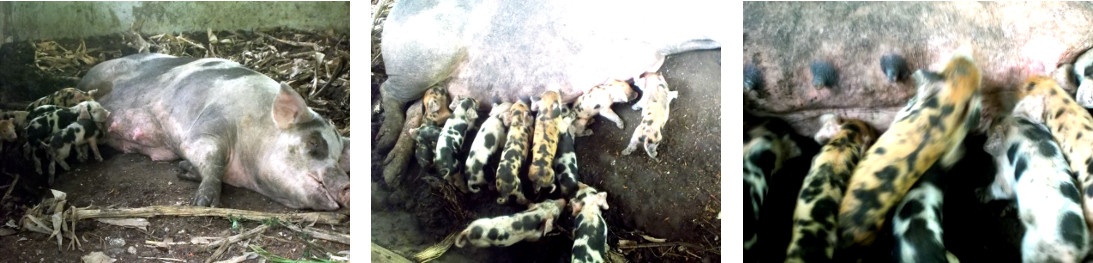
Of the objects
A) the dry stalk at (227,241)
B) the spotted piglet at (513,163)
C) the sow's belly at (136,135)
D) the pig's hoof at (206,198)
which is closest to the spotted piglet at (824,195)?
the spotted piglet at (513,163)

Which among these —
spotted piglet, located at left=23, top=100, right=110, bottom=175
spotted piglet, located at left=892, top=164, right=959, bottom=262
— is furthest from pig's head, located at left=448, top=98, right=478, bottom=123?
spotted piglet, located at left=892, top=164, right=959, bottom=262

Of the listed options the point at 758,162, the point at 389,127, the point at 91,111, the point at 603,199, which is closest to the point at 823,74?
the point at 758,162

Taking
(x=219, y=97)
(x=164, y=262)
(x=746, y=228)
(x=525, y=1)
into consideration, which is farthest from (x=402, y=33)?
(x=746, y=228)

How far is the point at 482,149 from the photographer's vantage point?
2096 mm

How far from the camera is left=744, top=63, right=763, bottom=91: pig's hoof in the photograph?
2.11 metres

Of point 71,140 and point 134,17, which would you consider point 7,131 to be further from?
point 134,17

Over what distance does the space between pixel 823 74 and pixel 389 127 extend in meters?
1.17

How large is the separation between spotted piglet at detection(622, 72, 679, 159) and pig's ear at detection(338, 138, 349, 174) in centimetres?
79

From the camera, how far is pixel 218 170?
2.19 meters

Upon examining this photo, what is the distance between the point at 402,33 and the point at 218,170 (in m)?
0.63

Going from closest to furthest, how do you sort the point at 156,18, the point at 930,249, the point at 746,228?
the point at 930,249
the point at 746,228
the point at 156,18

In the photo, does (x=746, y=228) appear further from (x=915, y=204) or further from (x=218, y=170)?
(x=218, y=170)

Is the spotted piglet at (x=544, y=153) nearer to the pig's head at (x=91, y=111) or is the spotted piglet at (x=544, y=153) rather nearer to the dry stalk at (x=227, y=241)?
the dry stalk at (x=227, y=241)

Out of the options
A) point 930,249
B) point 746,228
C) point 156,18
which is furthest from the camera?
point 156,18
